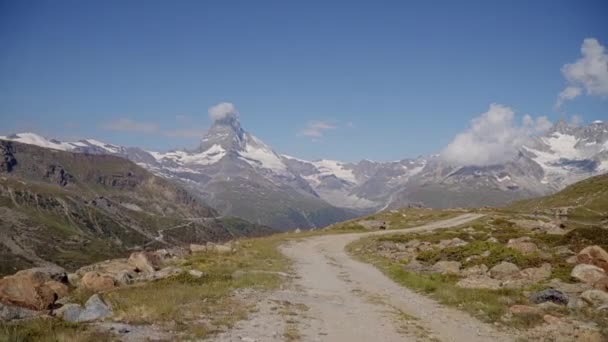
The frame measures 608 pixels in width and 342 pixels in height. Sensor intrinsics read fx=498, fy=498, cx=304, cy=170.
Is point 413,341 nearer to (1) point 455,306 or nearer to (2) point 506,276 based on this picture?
(1) point 455,306

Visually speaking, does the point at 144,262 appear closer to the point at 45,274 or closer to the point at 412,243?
the point at 45,274

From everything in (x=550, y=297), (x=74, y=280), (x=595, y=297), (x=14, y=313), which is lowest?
(x=74, y=280)

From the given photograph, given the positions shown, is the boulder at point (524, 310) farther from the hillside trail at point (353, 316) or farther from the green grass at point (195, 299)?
the green grass at point (195, 299)

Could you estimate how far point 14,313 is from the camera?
18.4 metres

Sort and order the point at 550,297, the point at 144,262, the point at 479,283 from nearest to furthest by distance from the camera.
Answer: the point at 550,297, the point at 479,283, the point at 144,262

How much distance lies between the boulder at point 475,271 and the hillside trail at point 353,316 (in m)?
5.59

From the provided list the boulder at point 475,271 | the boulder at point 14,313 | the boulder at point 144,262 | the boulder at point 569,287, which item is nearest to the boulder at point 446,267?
the boulder at point 475,271

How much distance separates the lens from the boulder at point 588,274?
2783cm

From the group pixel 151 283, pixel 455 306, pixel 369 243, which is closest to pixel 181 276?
pixel 151 283

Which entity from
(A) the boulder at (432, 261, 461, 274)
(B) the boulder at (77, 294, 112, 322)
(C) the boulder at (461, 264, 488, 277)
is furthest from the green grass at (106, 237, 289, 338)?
(C) the boulder at (461, 264, 488, 277)

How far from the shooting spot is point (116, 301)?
69.1 ft

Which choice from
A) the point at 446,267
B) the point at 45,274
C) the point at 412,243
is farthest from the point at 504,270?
the point at 45,274

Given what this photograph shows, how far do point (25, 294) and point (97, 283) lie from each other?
17.3 ft

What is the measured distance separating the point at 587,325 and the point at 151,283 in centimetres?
2108
